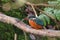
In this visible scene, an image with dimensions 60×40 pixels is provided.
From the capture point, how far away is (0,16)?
1.05m

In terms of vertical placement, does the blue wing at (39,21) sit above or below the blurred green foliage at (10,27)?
above

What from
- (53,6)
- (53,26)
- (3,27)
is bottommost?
(3,27)

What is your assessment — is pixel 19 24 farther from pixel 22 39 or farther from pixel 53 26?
pixel 22 39

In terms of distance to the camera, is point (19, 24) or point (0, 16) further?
point (0, 16)

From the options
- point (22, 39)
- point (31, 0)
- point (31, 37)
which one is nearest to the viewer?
point (31, 37)

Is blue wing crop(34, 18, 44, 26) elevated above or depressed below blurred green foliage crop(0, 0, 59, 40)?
above

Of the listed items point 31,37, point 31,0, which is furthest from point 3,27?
point 31,37

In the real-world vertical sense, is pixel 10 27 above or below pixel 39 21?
below

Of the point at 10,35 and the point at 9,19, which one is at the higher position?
the point at 9,19

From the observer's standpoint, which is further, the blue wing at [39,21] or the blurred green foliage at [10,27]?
the blurred green foliage at [10,27]

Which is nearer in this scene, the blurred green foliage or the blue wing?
the blue wing

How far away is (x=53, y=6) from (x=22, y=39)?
825mm

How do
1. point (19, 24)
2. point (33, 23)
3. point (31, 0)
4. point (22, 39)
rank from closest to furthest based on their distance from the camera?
point (19, 24)
point (33, 23)
point (31, 0)
point (22, 39)

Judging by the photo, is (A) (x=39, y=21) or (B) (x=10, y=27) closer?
(A) (x=39, y=21)
